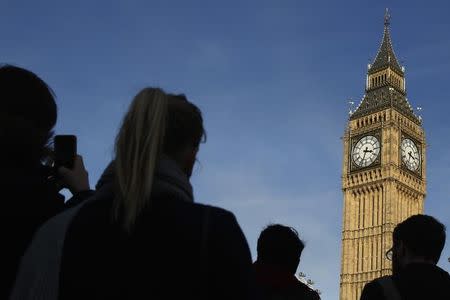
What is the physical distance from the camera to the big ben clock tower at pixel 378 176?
183 feet

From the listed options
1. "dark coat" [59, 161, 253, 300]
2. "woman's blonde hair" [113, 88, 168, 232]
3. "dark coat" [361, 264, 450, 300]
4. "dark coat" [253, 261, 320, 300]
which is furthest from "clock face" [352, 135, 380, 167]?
"dark coat" [59, 161, 253, 300]

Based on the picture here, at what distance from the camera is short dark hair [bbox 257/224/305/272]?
494cm

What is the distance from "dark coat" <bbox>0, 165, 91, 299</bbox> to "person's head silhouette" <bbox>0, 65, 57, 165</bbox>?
12 cm

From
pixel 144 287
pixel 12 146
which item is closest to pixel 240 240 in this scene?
pixel 144 287

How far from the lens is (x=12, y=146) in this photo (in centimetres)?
307

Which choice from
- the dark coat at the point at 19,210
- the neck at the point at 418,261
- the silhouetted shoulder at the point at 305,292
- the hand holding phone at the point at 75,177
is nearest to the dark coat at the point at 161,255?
the dark coat at the point at 19,210

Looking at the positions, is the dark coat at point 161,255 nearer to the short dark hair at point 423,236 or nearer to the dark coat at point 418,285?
the dark coat at point 418,285

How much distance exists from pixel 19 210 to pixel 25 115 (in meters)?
0.48

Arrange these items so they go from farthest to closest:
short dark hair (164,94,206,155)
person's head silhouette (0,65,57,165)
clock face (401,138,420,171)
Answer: clock face (401,138,420,171), person's head silhouette (0,65,57,165), short dark hair (164,94,206,155)

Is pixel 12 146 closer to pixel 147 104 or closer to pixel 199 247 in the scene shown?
pixel 147 104

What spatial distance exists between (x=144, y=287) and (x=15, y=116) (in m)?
1.12

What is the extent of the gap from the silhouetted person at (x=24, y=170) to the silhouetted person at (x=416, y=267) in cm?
209

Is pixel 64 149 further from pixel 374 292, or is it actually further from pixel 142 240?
pixel 374 292

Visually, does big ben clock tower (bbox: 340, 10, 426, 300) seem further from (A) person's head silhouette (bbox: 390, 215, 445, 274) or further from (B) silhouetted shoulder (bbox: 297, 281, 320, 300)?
(A) person's head silhouette (bbox: 390, 215, 445, 274)
